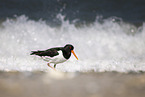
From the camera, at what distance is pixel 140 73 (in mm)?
3873

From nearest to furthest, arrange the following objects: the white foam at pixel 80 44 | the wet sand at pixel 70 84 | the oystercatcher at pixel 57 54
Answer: the wet sand at pixel 70 84 → the oystercatcher at pixel 57 54 → the white foam at pixel 80 44

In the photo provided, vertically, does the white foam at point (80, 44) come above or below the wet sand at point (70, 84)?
above

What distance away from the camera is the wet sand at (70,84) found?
9.14 feet

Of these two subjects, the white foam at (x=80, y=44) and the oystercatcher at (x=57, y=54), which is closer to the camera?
the oystercatcher at (x=57, y=54)

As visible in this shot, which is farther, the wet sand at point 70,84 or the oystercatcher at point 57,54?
the oystercatcher at point 57,54

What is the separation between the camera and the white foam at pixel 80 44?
414 centimetres

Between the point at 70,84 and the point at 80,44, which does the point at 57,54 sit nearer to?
the point at 70,84

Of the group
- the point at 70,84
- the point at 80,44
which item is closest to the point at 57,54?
the point at 70,84

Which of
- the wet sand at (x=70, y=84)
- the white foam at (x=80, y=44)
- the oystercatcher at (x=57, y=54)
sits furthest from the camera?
the white foam at (x=80, y=44)

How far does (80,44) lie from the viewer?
5730mm

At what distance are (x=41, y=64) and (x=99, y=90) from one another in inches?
65.9

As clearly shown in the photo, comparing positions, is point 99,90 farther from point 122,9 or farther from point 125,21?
point 122,9

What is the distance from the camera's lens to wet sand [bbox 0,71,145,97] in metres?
2.79

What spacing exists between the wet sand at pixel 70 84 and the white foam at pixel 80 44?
12.7 inches
